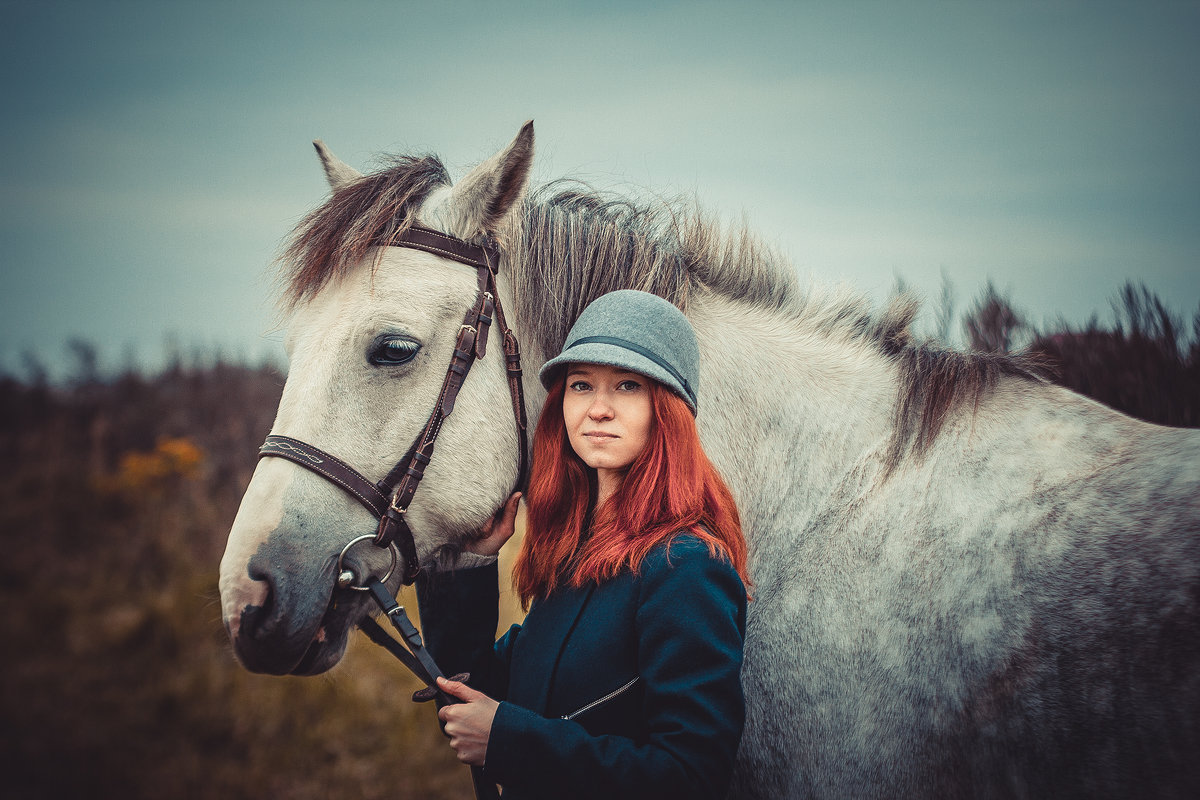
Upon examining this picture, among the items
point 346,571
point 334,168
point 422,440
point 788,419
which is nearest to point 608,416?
point 422,440

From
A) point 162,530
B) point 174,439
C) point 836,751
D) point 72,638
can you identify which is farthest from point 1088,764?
point 174,439

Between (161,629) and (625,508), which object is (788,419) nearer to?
(625,508)

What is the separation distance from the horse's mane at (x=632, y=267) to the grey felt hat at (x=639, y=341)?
44 centimetres

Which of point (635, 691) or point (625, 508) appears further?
point (625, 508)

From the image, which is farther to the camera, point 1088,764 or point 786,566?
point 786,566

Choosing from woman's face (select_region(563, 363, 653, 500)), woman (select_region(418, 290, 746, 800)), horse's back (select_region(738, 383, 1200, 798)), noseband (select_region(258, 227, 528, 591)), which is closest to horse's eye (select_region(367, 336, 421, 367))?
noseband (select_region(258, 227, 528, 591))

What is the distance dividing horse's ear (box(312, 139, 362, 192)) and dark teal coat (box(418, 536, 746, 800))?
1918mm

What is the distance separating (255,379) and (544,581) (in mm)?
10391

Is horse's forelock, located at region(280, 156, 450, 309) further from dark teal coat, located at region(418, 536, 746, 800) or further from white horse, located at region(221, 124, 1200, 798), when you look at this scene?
dark teal coat, located at region(418, 536, 746, 800)

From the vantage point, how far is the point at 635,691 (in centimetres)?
138

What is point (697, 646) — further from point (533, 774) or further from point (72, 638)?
point (72, 638)

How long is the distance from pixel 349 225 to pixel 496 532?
118 cm

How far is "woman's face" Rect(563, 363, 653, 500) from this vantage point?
61.7 inches

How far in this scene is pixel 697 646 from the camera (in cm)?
126
